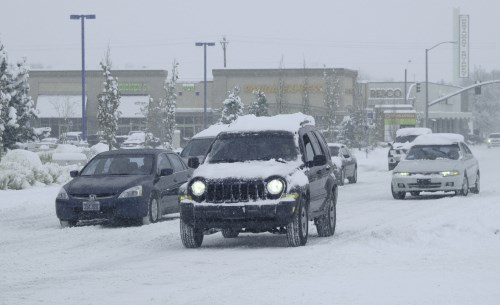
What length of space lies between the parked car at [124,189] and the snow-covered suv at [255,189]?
339 centimetres

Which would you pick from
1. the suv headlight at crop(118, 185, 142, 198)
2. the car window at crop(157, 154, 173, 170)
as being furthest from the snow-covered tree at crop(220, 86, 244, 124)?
the suv headlight at crop(118, 185, 142, 198)

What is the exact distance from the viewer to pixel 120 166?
21250 mm

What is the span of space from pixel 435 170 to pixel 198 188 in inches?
536

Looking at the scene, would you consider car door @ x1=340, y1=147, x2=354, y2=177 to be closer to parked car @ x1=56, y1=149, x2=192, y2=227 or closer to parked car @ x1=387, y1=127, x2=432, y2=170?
parked car @ x1=387, y1=127, x2=432, y2=170

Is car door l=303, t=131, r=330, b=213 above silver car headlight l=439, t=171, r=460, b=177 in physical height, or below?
above

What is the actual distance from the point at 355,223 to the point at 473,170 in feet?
34.3

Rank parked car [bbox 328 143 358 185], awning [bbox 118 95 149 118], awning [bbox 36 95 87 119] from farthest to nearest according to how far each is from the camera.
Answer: awning [bbox 118 95 149 118] → awning [bbox 36 95 87 119] → parked car [bbox 328 143 358 185]

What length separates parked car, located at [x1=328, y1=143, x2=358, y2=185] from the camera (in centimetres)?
3619

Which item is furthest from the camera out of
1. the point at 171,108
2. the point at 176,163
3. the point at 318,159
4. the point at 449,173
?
the point at 171,108

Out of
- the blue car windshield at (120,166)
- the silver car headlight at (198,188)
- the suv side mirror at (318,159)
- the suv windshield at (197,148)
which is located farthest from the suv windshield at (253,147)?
the suv windshield at (197,148)

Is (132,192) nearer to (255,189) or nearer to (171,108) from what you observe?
(255,189)

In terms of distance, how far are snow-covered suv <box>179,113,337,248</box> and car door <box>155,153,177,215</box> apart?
420 cm

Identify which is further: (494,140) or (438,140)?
(494,140)

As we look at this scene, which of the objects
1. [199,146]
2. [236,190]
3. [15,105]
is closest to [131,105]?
[15,105]
